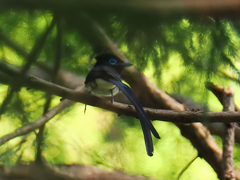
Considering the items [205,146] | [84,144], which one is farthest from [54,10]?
[205,146]

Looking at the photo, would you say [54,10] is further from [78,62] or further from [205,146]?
[205,146]

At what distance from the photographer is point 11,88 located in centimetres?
74

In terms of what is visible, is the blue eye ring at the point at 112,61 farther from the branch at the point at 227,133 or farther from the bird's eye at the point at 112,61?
the branch at the point at 227,133

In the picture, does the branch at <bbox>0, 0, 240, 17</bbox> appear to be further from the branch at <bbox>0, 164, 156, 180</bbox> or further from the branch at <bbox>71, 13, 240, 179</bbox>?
the branch at <bbox>0, 164, 156, 180</bbox>

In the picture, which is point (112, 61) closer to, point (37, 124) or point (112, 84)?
point (112, 84)

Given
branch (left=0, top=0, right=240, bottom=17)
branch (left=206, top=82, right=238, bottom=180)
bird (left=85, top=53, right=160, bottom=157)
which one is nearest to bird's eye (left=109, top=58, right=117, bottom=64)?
bird (left=85, top=53, right=160, bottom=157)

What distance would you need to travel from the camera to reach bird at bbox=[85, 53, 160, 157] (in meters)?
0.60

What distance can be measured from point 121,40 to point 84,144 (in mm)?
323

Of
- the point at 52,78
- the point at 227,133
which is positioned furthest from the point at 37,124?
the point at 227,133

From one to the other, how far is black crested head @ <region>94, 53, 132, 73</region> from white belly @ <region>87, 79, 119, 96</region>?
0.20ft

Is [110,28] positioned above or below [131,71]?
above

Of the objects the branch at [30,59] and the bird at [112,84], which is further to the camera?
the branch at [30,59]

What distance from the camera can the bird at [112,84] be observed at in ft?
1.98

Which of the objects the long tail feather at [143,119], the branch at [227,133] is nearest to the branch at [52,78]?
the long tail feather at [143,119]
